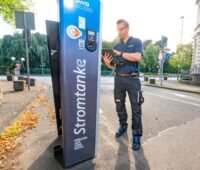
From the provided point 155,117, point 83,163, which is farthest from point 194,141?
point 83,163

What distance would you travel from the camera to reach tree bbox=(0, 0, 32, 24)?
1067 centimetres

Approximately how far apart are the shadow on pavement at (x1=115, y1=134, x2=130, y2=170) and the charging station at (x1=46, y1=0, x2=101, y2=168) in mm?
403

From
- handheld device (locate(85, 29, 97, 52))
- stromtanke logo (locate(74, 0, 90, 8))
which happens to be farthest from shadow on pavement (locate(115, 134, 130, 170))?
stromtanke logo (locate(74, 0, 90, 8))

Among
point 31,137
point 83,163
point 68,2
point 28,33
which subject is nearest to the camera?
point 68,2

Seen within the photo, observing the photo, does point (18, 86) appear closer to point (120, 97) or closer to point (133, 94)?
point (120, 97)

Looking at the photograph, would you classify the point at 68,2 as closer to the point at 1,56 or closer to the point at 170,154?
the point at 170,154

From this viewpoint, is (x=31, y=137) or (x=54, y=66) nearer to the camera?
(x=54, y=66)

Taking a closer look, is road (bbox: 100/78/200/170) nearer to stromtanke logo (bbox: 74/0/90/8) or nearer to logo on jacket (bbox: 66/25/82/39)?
logo on jacket (bbox: 66/25/82/39)

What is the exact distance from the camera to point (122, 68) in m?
2.94

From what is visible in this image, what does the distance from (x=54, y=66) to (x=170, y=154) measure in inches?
80.3

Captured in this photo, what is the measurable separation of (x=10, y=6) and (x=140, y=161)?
12110mm

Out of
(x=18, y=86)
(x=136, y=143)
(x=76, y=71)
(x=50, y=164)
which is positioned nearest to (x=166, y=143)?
(x=136, y=143)

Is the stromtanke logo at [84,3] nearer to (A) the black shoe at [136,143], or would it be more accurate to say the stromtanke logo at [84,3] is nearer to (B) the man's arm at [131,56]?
(B) the man's arm at [131,56]

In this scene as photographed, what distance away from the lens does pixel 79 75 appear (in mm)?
2148
